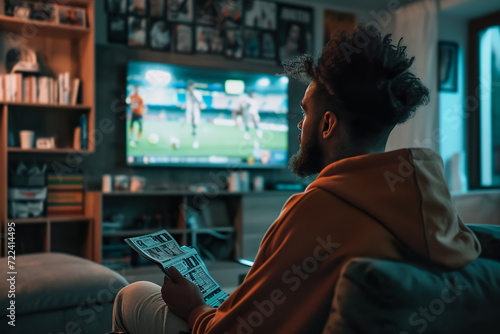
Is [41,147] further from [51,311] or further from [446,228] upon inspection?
[446,228]

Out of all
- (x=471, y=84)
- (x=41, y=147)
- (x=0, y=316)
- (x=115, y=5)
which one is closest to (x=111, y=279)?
(x=0, y=316)

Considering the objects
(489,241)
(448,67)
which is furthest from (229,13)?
(489,241)

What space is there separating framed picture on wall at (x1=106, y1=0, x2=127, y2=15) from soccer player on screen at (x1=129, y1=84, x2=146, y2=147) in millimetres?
632

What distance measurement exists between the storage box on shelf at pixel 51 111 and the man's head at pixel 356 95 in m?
2.61

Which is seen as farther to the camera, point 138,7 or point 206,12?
point 206,12

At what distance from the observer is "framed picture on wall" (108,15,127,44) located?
3.86 m

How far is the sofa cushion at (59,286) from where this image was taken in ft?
5.84

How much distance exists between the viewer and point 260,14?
441 cm

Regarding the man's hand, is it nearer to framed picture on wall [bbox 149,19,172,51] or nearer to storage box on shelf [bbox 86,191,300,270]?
storage box on shelf [bbox 86,191,300,270]

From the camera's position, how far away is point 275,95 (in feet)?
14.2

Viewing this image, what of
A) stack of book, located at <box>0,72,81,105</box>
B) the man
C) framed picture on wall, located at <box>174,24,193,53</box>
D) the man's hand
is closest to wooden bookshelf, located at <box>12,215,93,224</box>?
stack of book, located at <box>0,72,81,105</box>

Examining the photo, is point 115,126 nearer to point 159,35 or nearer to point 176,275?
point 159,35

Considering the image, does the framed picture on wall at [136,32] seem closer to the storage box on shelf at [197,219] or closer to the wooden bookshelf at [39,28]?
the wooden bookshelf at [39,28]

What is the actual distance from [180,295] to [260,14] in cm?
374
